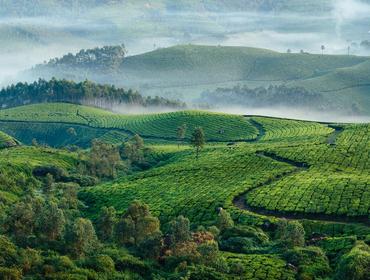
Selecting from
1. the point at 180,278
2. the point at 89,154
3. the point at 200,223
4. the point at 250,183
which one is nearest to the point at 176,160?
the point at 89,154

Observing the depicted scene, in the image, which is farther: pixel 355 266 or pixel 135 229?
pixel 135 229

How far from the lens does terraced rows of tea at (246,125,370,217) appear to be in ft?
386

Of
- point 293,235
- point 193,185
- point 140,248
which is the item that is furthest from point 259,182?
point 140,248

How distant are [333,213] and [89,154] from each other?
8900cm

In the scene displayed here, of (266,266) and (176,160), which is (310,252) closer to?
(266,266)

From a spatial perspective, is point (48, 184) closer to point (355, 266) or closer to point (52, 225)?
point (52, 225)

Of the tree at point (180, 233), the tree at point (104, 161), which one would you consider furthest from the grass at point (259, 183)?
the tree at point (180, 233)

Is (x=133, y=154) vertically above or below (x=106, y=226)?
above

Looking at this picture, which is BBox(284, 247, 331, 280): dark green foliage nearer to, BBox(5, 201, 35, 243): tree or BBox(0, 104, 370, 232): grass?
BBox(0, 104, 370, 232): grass

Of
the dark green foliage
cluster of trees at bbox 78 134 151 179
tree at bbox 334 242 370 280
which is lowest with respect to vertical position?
the dark green foliage

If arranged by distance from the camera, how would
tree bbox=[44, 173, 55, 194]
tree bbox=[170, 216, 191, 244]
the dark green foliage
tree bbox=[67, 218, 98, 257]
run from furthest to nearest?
tree bbox=[44, 173, 55, 194]
tree bbox=[170, 216, 191, 244]
tree bbox=[67, 218, 98, 257]
the dark green foliage

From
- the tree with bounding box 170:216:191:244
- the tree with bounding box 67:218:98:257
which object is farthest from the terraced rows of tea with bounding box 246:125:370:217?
the tree with bounding box 67:218:98:257

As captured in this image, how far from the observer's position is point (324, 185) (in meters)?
127

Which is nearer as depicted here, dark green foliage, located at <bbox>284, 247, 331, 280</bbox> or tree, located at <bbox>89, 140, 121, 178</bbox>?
dark green foliage, located at <bbox>284, 247, 331, 280</bbox>
